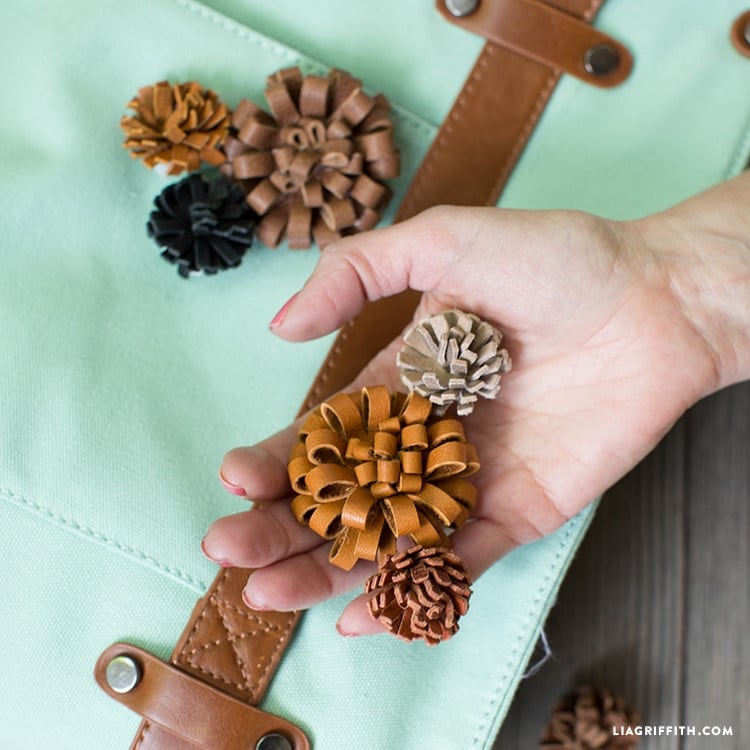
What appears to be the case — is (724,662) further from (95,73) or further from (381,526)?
(95,73)

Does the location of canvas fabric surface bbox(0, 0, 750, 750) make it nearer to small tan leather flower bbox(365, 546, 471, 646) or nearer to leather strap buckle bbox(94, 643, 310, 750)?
leather strap buckle bbox(94, 643, 310, 750)

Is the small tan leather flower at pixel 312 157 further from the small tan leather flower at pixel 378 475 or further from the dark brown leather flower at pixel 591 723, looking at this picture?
the dark brown leather flower at pixel 591 723

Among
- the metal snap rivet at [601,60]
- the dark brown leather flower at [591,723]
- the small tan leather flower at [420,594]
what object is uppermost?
the metal snap rivet at [601,60]

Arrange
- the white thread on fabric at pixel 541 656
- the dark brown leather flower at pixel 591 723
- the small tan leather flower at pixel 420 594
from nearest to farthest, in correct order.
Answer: the small tan leather flower at pixel 420 594 → the white thread on fabric at pixel 541 656 → the dark brown leather flower at pixel 591 723

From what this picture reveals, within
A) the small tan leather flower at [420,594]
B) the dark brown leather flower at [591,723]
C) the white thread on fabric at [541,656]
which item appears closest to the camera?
the small tan leather flower at [420,594]

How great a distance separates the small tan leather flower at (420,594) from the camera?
2.07 feet

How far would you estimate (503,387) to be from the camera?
2.72ft

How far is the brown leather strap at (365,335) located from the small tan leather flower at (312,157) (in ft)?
0.23

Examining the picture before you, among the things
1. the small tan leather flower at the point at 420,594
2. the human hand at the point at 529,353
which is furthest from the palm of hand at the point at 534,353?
the small tan leather flower at the point at 420,594

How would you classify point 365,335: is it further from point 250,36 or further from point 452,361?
point 250,36

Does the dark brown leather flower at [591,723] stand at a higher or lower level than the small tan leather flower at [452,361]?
lower

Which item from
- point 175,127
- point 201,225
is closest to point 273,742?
point 201,225

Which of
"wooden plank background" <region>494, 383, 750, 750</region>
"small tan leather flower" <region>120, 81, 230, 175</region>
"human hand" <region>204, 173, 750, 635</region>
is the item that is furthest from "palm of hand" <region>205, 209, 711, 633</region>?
"wooden plank background" <region>494, 383, 750, 750</region>

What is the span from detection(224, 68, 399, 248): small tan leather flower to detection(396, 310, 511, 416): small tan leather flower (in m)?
0.18
